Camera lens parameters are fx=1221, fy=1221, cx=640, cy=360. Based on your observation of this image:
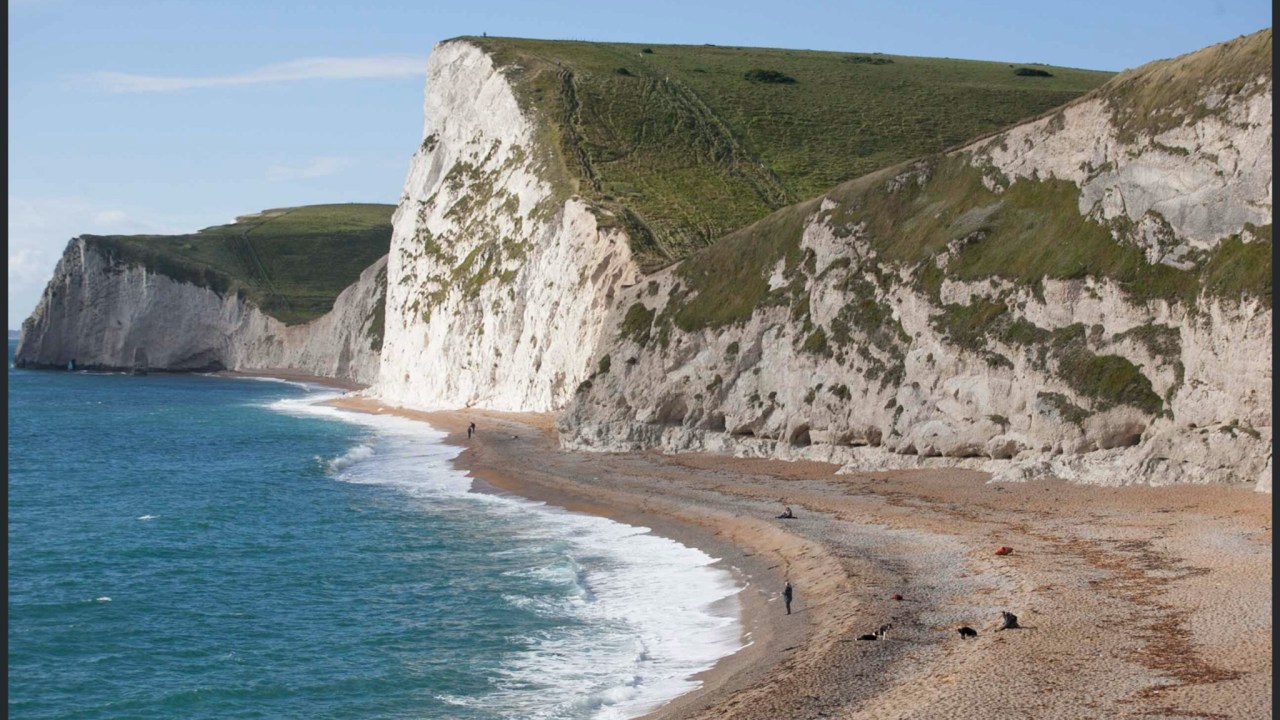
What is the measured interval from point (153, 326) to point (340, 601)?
156203mm

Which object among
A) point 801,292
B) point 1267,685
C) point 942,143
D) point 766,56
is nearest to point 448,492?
point 801,292

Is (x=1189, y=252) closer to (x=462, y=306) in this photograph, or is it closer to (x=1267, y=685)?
(x=1267, y=685)

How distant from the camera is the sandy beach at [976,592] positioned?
902 inches

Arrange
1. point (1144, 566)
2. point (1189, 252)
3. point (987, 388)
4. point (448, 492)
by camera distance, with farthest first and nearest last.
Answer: point (448, 492) → point (987, 388) → point (1189, 252) → point (1144, 566)

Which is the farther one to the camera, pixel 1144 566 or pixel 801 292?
pixel 801 292

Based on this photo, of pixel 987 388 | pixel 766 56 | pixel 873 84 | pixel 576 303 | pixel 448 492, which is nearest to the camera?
pixel 987 388

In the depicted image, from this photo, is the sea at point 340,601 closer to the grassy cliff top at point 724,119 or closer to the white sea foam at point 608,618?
the white sea foam at point 608,618

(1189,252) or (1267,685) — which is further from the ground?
(1189,252)

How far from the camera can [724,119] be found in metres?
108

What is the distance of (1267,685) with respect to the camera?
70.1ft

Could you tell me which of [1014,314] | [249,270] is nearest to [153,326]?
[249,270]

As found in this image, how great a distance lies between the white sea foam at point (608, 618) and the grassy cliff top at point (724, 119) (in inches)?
1264

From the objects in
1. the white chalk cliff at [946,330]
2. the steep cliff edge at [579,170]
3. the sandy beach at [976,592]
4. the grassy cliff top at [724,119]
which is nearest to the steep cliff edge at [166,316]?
the steep cliff edge at [579,170]

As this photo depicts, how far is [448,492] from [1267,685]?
4196cm
